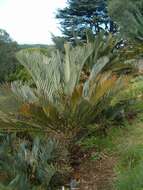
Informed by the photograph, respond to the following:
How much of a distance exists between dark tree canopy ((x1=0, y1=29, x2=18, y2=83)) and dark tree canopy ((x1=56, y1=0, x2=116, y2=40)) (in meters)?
5.17

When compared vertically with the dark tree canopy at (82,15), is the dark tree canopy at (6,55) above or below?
below

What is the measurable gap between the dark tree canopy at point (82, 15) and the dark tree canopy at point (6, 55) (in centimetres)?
517

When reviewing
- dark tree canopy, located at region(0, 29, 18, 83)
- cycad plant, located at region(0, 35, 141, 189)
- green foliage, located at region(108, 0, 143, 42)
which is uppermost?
green foliage, located at region(108, 0, 143, 42)

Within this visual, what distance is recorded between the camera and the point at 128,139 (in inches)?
207

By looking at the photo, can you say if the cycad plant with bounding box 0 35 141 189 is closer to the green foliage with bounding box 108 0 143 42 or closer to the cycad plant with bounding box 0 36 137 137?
the cycad plant with bounding box 0 36 137 137

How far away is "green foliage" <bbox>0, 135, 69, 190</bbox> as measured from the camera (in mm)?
4020

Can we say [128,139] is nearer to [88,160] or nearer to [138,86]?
[88,160]

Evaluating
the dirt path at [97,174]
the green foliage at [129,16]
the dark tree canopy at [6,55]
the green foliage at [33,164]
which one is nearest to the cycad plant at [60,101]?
the dirt path at [97,174]

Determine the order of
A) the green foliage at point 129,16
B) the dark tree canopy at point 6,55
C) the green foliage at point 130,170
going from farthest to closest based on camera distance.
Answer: the dark tree canopy at point 6,55 < the green foliage at point 129,16 < the green foliage at point 130,170

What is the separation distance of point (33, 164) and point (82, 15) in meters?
25.0

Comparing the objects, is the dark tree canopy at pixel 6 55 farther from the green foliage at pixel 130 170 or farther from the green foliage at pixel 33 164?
the green foliage at pixel 130 170

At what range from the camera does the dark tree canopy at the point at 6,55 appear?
65.5ft

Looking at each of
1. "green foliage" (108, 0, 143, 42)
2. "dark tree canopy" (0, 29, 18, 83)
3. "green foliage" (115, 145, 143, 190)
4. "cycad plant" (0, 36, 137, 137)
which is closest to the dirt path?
"green foliage" (115, 145, 143, 190)

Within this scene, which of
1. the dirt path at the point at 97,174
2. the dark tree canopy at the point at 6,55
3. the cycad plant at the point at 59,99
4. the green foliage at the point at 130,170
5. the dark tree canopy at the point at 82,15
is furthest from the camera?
the dark tree canopy at the point at 82,15
